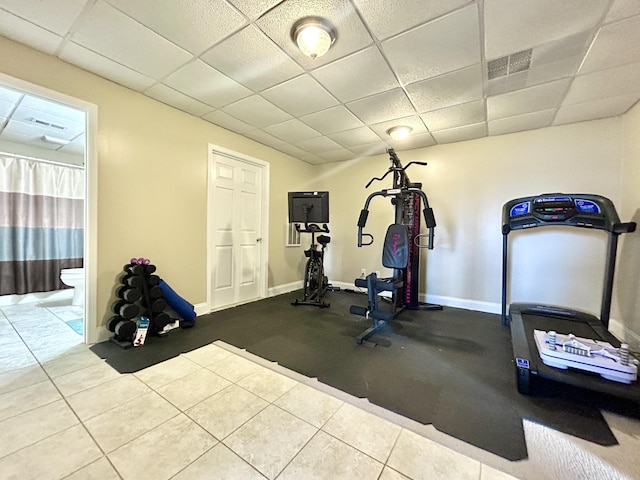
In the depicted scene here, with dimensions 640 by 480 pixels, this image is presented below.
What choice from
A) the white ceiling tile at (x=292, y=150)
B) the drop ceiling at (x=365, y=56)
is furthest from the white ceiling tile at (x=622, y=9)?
the white ceiling tile at (x=292, y=150)

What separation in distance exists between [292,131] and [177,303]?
270cm

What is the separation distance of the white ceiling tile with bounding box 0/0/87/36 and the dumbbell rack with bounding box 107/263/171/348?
195 cm

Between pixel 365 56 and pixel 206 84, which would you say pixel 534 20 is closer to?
pixel 365 56

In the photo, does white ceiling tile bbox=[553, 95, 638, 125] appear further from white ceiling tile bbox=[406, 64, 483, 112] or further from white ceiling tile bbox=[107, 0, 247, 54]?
white ceiling tile bbox=[107, 0, 247, 54]

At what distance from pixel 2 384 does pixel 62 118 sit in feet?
9.63

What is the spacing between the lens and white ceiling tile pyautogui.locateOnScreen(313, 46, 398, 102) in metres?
2.11

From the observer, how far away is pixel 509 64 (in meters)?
2.13

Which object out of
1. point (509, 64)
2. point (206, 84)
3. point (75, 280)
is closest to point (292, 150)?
point (206, 84)

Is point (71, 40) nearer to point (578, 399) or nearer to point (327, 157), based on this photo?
point (327, 157)

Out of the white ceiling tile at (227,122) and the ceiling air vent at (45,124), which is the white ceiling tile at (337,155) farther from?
the ceiling air vent at (45,124)

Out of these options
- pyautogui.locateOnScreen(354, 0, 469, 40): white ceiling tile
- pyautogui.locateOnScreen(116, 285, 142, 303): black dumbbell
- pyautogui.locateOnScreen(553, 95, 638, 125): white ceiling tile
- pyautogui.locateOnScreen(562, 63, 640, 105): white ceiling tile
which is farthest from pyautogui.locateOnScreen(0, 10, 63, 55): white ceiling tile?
pyautogui.locateOnScreen(553, 95, 638, 125): white ceiling tile

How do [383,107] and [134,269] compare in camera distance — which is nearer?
[134,269]

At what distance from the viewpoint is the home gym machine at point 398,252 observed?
112 inches

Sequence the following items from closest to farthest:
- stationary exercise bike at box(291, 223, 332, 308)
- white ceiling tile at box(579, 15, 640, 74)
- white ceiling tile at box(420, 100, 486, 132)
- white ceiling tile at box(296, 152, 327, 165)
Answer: white ceiling tile at box(579, 15, 640, 74) → white ceiling tile at box(420, 100, 486, 132) → stationary exercise bike at box(291, 223, 332, 308) → white ceiling tile at box(296, 152, 327, 165)
